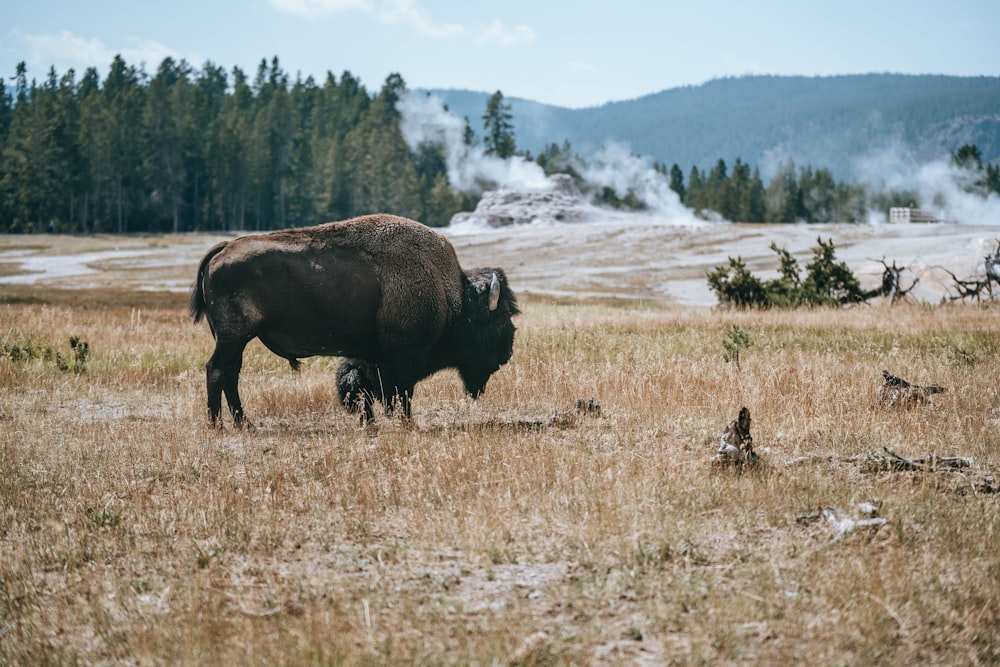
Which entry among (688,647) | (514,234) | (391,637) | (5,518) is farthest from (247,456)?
(514,234)

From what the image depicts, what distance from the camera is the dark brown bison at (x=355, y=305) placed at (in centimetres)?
789

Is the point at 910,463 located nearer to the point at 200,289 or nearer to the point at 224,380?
the point at 224,380

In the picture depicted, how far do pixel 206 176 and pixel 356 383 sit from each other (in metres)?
102

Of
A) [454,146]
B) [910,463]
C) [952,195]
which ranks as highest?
[454,146]

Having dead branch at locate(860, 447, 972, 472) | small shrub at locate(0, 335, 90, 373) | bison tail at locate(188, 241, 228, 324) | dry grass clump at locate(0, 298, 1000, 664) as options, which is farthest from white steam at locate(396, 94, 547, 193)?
dead branch at locate(860, 447, 972, 472)

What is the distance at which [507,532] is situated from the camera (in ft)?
15.8

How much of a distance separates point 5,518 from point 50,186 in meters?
99.9

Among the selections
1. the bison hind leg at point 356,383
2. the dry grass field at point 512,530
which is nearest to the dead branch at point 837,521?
the dry grass field at point 512,530

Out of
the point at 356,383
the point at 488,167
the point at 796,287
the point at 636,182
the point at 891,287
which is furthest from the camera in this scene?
the point at 636,182

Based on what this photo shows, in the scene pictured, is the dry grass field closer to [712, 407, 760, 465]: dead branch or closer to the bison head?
[712, 407, 760, 465]: dead branch

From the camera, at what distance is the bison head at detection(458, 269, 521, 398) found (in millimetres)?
8820

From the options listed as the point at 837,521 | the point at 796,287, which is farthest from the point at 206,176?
the point at 837,521

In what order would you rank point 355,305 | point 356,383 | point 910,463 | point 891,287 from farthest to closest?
point 891,287 → point 356,383 → point 355,305 → point 910,463

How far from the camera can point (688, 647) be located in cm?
354
